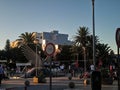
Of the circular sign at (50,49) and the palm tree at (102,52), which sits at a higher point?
the palm tree at (102,52)

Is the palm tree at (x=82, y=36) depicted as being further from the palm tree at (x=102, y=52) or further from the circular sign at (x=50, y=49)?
the circular sign at (x=50, y=49)

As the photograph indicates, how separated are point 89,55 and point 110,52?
2369 centimetres

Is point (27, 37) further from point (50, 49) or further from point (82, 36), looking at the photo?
point (50, 49)

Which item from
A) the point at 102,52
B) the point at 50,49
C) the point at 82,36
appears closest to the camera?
the point at 50,49

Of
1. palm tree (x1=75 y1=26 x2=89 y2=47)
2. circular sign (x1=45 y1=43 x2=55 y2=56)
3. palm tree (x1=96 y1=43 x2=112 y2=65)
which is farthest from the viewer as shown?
palm tree (x1=96 y1=43 x2=112 y2=65)

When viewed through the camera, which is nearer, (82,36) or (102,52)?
(82,36)

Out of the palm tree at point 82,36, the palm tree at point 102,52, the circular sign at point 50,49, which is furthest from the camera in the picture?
the palm tree at point 102,52

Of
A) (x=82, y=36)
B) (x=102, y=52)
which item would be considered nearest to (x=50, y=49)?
(x=82, y=36)

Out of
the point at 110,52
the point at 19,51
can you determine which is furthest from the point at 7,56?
the point at 110,52

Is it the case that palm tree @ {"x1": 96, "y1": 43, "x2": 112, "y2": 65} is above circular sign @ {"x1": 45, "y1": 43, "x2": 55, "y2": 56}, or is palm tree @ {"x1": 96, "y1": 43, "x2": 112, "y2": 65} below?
above

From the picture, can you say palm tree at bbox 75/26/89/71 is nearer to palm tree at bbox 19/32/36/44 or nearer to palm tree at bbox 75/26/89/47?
palm tree at bbox 75/26/89/47

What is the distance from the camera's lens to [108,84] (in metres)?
31.0

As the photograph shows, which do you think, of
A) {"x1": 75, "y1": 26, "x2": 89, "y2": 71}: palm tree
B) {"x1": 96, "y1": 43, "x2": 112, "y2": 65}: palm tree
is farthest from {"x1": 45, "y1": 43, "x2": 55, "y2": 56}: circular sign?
{"x1": 96, "y1": 43, "x2": 112, "y2": 65}: palm tree

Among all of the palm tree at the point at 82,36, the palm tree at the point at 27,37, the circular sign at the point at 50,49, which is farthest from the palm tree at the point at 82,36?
the circular sign at the point at 50,49
